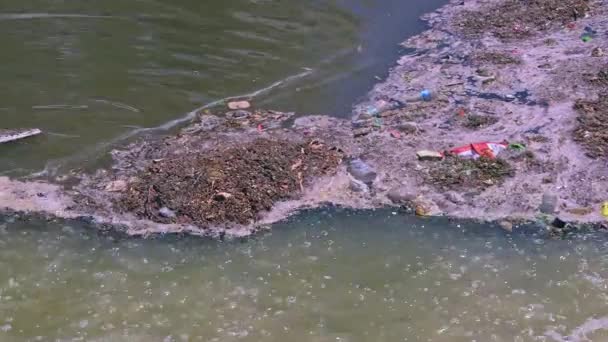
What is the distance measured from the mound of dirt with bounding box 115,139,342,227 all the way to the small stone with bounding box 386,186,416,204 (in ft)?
1.89

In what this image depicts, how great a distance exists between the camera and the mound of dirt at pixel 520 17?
8.17 meters

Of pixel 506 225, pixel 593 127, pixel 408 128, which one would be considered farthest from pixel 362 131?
pixel 593 127

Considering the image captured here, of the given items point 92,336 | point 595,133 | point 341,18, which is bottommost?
point 92,336

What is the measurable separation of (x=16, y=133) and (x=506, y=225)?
4.41 m

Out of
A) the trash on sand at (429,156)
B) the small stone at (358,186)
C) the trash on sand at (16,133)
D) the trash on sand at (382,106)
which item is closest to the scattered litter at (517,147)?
the trash on sand at (429,156)

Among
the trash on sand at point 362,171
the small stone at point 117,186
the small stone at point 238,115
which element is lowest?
the small stone at point 117,186

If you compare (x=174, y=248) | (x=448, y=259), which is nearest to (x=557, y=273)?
(x=448, y=259)

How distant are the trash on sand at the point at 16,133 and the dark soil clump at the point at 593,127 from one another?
496 cm

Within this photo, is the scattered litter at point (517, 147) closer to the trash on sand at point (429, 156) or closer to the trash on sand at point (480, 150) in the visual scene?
the trash on sand at point (480, 150)

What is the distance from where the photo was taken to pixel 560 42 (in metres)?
7.84

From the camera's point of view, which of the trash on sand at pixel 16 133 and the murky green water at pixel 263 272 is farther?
the trash on sand at pixel 16 133

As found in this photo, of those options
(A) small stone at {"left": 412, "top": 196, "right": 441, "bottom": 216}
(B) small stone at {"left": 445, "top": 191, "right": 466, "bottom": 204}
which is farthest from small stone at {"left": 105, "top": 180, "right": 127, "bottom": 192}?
(B) small stone at {"left": 445, "top": 191, "right": 466, "bottom": 204}

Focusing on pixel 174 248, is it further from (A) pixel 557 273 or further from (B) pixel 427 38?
(B) pixel 427 38

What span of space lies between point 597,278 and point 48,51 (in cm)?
603
